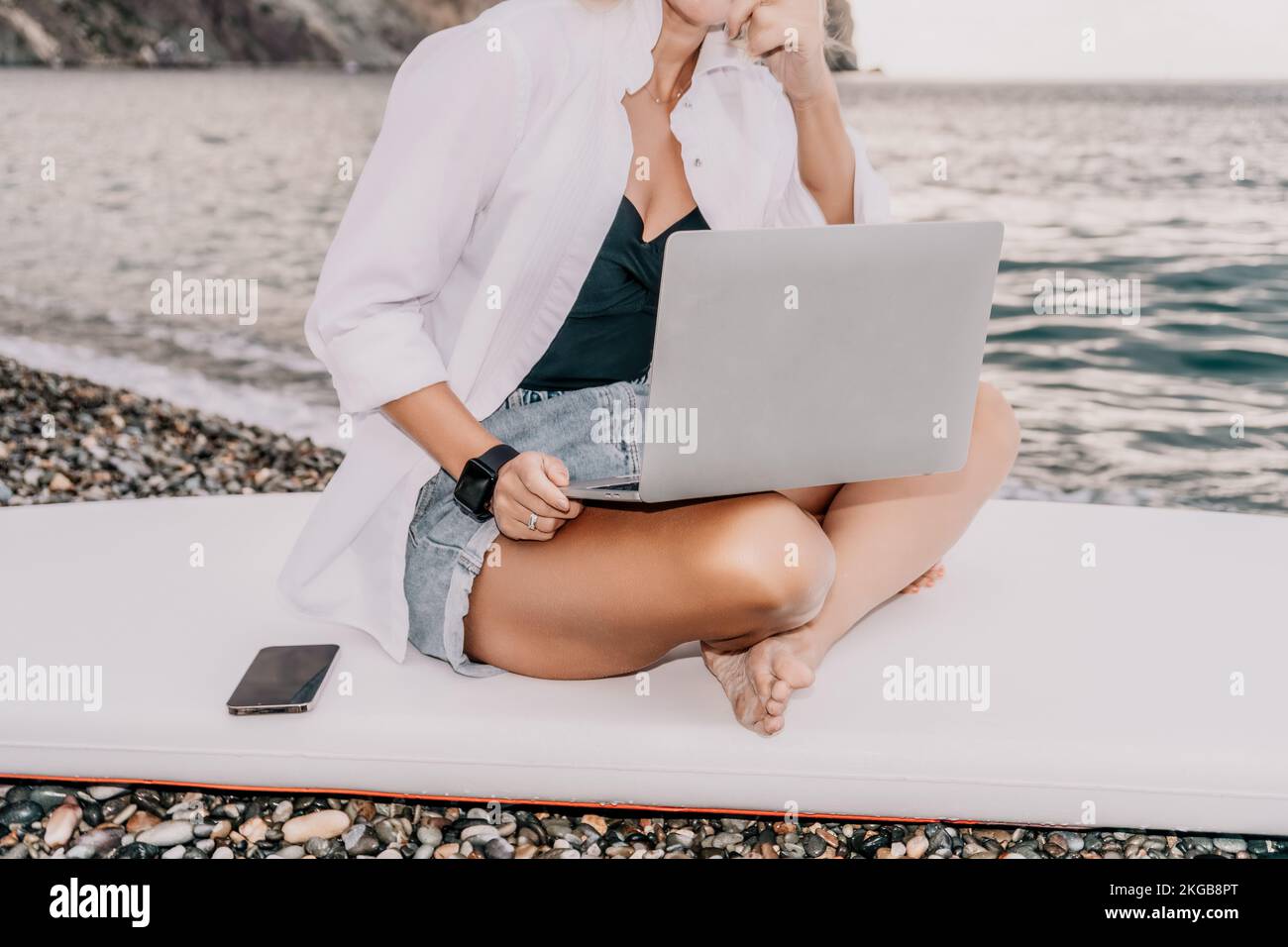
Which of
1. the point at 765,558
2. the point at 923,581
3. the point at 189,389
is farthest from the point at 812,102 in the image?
the point at 189,389

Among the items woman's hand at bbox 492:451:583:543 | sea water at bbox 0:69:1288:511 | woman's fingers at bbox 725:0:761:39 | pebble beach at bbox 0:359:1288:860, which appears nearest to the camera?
woman's hand at bbox 492:451:583:543

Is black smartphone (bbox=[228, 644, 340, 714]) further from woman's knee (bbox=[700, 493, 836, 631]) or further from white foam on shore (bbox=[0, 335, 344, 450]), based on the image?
white foam on shore (bbox=[0, 335, 344, 450])

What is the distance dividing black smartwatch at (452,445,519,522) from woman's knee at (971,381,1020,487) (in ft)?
2.65

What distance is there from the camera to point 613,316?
1.66m

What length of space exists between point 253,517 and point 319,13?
2554 cm

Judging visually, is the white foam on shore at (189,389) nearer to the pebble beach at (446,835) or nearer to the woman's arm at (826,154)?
the pebble beach at (446,835)

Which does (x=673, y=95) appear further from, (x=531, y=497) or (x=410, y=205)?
(x=531, y=497)

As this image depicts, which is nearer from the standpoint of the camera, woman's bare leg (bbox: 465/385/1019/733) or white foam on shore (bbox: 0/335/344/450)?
woman's bare leg (bbox: 465/385/1019/733)

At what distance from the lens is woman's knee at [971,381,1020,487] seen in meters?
1.84

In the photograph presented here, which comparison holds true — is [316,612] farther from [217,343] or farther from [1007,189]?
[1007,189]

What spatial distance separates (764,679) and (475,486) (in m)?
0.46

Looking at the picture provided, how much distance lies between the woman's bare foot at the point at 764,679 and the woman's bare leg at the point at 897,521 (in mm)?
87

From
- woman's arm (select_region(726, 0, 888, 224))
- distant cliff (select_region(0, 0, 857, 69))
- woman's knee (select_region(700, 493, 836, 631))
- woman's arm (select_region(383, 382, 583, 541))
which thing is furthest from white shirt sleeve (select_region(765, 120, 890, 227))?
distant cliff (select_region(0, 0, 857, 69))

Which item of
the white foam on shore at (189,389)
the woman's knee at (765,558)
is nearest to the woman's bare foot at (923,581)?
the woman's knee at (765,558)
